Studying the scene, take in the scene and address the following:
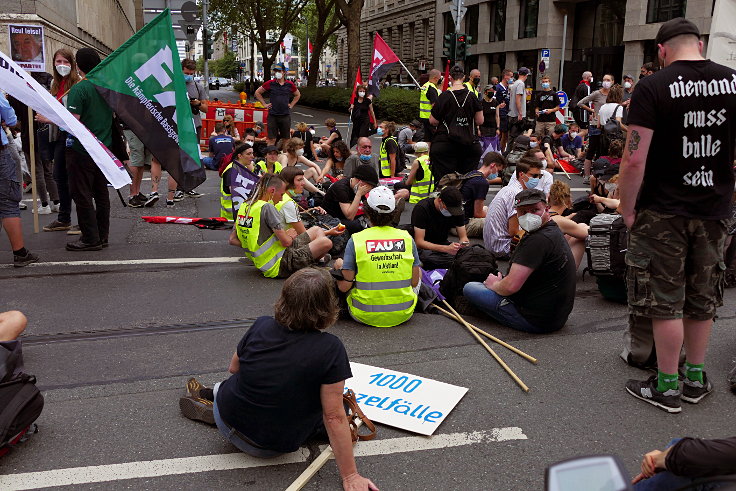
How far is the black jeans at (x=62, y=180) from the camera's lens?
8258 millimetres

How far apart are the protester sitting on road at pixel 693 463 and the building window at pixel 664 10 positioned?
2931 centimetres

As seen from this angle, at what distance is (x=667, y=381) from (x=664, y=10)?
2892cm

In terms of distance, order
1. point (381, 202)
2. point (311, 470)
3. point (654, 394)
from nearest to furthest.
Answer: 1. point (311, 470)
2. point (654, 394)
3. point (381, 202)

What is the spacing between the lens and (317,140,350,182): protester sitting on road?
11.4 metres

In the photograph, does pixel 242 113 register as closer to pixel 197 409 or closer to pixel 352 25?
pixel 197 409

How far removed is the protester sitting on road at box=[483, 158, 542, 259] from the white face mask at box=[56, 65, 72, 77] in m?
5.13

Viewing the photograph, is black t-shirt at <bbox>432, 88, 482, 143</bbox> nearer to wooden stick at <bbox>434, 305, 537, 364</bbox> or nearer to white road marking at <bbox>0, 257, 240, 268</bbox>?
white road marking at <bbox>0, 257, 240, 268</bbox>

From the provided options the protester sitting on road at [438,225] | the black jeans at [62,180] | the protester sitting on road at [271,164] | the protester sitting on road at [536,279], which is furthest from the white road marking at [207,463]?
the protester sitting on road at [271,164]

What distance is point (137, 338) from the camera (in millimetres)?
5203

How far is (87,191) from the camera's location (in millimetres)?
7605

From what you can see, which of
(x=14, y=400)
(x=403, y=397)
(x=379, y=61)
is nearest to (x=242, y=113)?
(x=379, y=61)

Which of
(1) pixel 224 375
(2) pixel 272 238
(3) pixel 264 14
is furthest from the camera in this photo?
(3) pixel 264 14

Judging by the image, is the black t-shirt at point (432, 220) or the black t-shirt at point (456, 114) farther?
the black t-shirt at point (456, 114)

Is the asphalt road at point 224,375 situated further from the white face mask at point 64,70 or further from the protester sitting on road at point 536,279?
the white face mask at point 64,70
